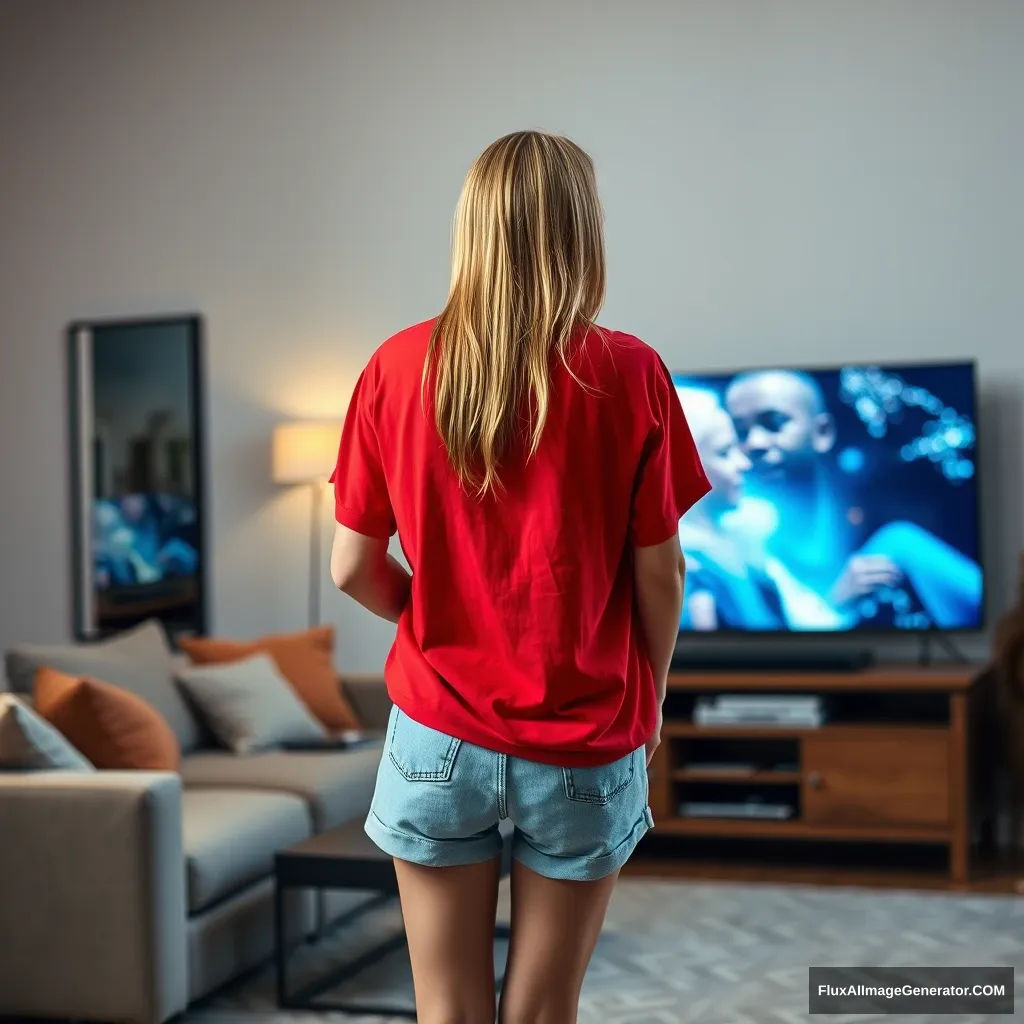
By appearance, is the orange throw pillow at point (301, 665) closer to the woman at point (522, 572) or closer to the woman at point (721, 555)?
the woman at point (721, 555)

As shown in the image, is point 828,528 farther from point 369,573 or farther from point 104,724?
point 369,573

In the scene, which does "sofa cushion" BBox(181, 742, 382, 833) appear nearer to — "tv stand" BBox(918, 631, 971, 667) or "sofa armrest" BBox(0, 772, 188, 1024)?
"sofa armrest" BBox(0, 772, 188, 1024)

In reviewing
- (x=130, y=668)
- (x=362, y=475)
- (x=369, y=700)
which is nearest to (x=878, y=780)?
(x=369, y=700)

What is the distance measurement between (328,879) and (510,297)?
6.61ft

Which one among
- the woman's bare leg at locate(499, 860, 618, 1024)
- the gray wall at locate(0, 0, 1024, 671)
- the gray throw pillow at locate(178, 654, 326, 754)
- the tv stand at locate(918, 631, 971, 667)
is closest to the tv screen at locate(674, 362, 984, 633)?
the tv stand at locate(918, 631, 971, 667)

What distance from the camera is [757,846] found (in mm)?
4629

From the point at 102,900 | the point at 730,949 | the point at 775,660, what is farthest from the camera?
the point at 775,660

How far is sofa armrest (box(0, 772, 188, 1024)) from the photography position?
9.10ft

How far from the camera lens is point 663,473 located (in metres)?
1.39

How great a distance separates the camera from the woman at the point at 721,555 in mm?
4586

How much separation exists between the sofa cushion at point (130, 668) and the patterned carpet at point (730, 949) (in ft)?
2.80

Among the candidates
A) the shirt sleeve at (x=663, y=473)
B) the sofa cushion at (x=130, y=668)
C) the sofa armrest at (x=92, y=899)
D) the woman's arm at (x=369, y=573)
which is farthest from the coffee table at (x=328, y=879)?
the shirt sleeve at (x=663, y=473)

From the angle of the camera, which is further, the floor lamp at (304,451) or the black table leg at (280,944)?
the floor lamp at (304,451)

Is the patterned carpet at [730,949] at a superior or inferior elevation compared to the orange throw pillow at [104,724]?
inferior
